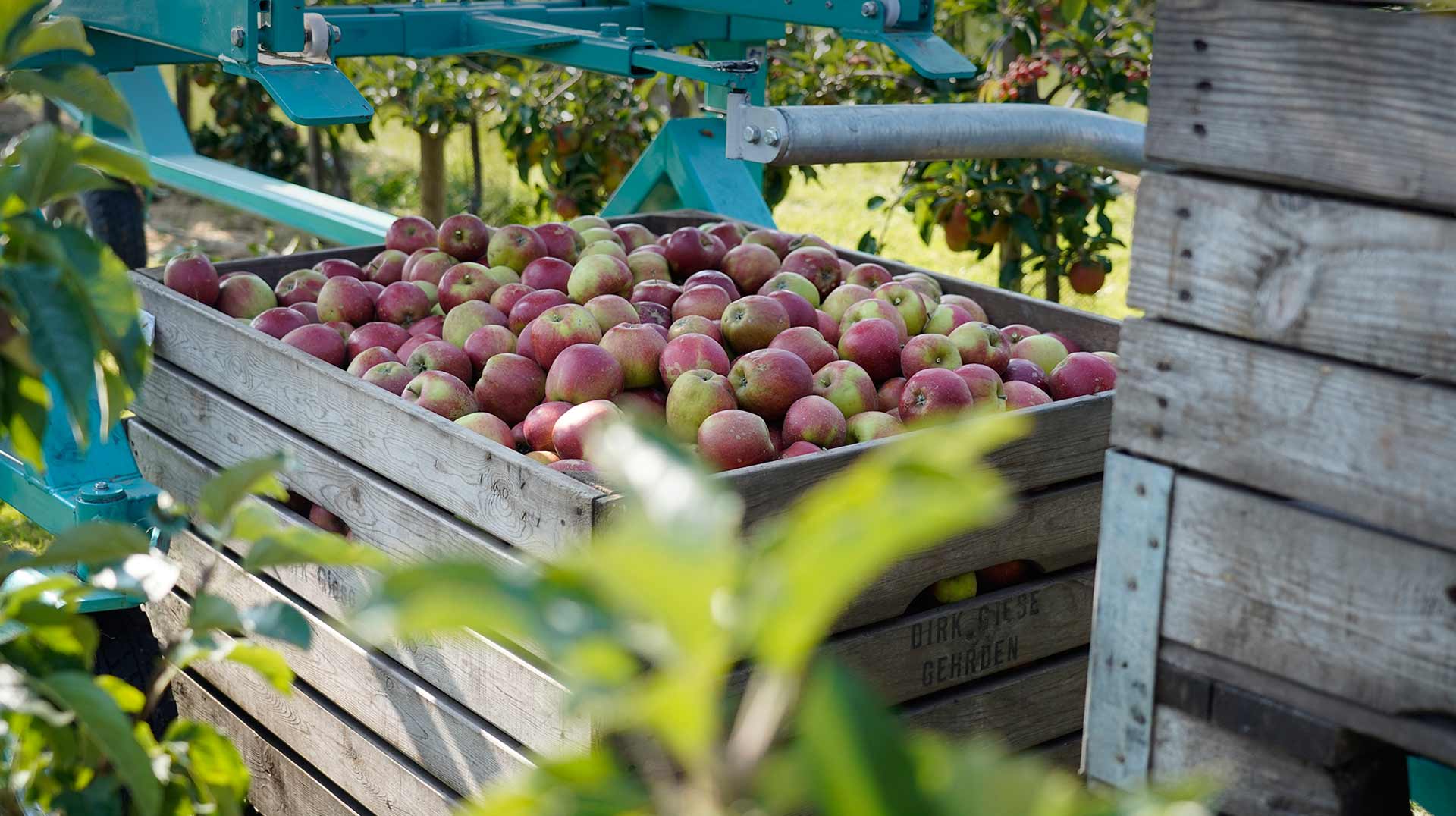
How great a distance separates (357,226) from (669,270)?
3.41 feet

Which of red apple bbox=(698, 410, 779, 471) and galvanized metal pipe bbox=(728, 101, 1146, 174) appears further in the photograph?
red apple bbox=(698, 410, 779, 471)

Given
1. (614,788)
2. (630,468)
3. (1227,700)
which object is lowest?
(1227,700)

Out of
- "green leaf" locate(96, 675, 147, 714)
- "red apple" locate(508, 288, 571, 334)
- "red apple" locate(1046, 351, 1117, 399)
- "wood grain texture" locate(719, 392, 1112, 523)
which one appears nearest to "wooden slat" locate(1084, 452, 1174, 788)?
"wood grain texture" locate(719, 392, 1112, 523)

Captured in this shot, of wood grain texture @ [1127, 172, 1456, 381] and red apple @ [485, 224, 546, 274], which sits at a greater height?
wood grain texture @ [1127, 172, 1456, 381]

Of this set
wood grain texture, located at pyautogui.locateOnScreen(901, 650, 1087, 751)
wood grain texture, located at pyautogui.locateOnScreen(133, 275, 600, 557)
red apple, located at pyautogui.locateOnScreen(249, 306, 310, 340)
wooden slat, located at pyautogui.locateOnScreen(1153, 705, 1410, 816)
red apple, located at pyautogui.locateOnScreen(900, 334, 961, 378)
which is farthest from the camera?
red apple, located at pyautogui.locateOnScreen(249, 306, 310, 340)

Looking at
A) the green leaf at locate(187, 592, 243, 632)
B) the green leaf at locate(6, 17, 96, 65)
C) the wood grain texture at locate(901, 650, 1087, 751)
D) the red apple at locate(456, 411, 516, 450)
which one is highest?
the green leaf at locate(6, 17, 96, 65)

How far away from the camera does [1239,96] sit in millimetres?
1070

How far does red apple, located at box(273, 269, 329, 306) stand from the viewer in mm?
2488

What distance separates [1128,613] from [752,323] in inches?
42.6

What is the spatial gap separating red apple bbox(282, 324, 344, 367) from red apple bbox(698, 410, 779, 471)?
68 centimetres

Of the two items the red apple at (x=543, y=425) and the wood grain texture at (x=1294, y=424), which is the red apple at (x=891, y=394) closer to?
the red apple at (x=543, y=425)

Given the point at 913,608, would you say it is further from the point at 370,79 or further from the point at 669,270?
the point at 370,79

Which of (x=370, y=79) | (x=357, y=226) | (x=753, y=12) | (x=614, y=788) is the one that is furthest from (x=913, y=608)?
(x=370, y=79)

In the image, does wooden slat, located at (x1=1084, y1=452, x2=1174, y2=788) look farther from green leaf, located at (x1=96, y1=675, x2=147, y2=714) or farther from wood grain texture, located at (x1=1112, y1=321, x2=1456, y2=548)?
green leaf, located at (x1=96, y1=675, x2=147, y2=714)
